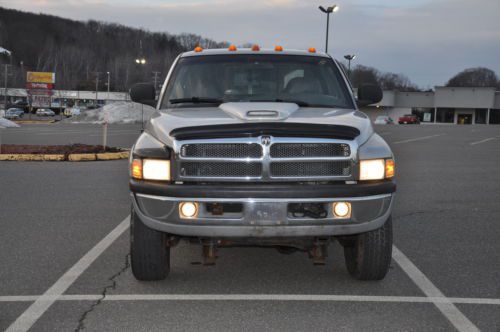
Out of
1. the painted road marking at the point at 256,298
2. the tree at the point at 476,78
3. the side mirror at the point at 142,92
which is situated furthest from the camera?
the tree at the point at 476,78

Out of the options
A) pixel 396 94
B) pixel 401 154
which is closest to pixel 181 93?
pixel 401 154

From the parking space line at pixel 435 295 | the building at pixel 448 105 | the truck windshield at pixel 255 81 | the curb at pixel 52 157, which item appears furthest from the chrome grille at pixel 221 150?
the building at pixel 448 105

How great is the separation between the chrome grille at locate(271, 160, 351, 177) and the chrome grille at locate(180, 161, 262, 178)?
0.13 m

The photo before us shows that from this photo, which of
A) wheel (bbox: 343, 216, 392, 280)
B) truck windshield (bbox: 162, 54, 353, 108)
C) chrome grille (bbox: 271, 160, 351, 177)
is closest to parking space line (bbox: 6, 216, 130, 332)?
truck windshield (bbox: 162, 54, 353, 108)

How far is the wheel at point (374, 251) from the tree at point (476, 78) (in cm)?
19351

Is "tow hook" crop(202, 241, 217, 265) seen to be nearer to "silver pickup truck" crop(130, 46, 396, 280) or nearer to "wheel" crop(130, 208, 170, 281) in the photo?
"silver pickup truck" crop(130, 46, 396, 280)

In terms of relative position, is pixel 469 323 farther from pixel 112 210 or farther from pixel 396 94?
pixel 396 94

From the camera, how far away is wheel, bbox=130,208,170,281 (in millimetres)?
4691

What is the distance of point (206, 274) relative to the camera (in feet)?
17.2

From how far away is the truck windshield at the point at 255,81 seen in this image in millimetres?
5715

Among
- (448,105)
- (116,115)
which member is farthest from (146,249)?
(448,105)

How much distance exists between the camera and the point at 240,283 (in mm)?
4980

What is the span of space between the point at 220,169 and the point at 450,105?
9858cm

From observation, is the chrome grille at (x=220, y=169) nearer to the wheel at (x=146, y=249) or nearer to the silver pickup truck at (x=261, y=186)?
the silver pickup truck at (x=261, y=186)
